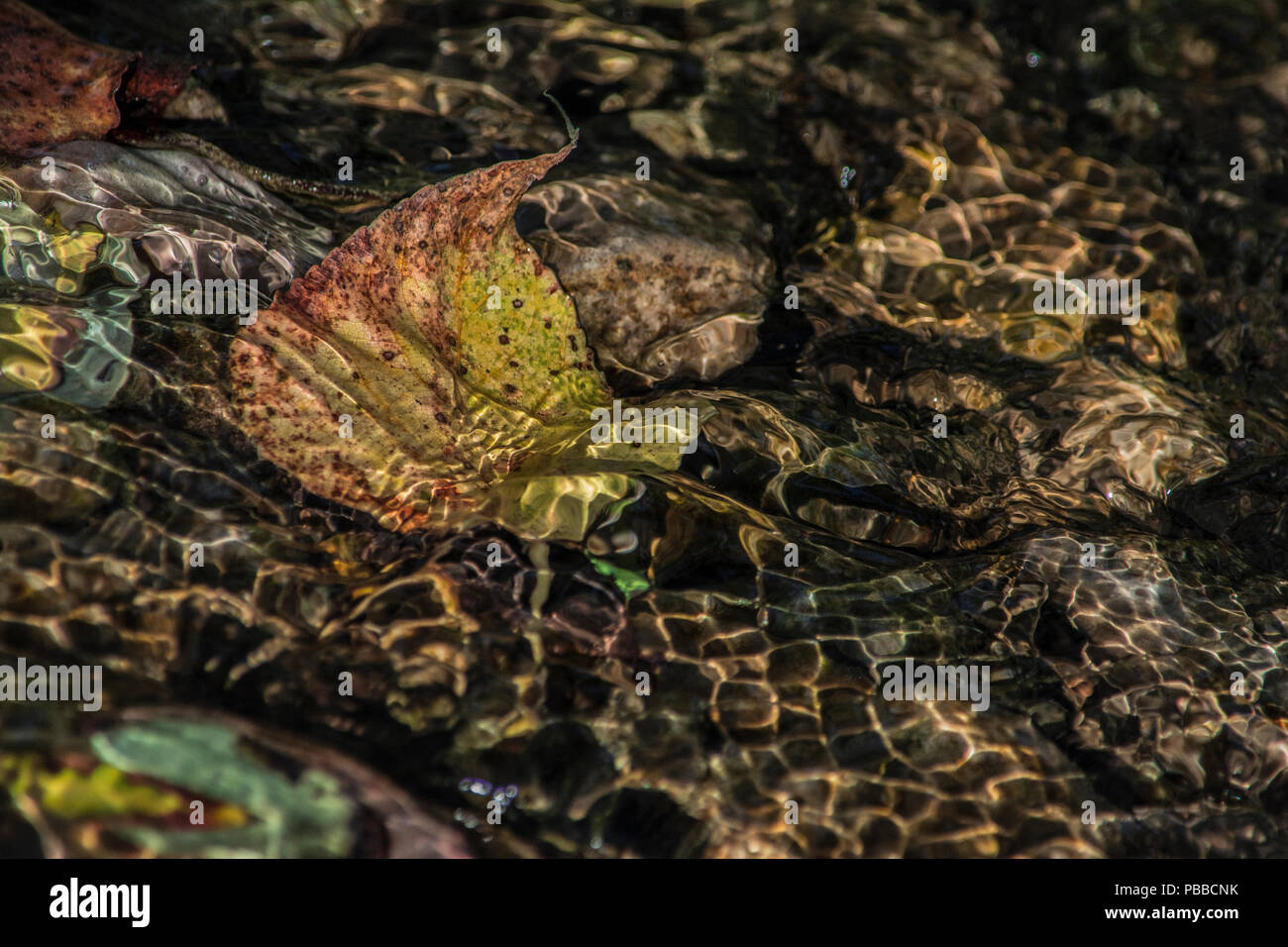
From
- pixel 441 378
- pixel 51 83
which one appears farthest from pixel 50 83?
pixel 441 378

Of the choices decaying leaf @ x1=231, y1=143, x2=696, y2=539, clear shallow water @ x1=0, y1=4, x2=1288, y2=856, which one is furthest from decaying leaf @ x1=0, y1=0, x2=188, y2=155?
decaying leaf @ x1=231, y1=143, x2=696, y2=539

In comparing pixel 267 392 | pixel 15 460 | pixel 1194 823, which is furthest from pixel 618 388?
pixel 1194 823

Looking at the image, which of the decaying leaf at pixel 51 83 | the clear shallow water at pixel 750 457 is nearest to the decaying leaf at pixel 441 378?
the clear shallow water at pixel 750 457

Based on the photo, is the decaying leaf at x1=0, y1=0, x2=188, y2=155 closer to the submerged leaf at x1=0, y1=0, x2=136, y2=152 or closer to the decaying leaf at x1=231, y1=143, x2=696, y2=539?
the submerged leaf at x1=0, y1=0, x2=136, y2=152

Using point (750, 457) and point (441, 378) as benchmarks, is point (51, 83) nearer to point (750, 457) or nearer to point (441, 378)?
point (441, 378)

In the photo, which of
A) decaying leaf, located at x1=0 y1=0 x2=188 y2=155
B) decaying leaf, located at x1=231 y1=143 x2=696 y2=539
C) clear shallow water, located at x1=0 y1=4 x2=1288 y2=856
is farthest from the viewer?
decaying leaf, located at x1=0 y1=0 x2=188 y2=155

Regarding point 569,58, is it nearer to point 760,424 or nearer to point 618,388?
point 618,388

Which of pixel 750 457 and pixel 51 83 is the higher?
pixel 51 83
